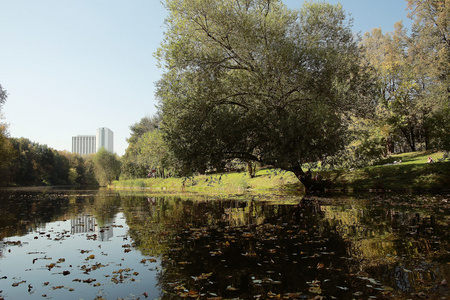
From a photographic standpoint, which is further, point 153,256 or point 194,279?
point 153,256

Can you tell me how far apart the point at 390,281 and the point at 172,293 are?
3828 mm

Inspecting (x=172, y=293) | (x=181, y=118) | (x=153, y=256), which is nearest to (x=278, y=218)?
(x=153, y=256)

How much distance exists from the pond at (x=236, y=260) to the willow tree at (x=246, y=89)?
30.7ft

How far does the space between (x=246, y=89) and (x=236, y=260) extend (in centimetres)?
1638

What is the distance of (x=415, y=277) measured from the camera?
5.22 meters

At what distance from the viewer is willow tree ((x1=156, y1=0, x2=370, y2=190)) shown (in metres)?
20.1

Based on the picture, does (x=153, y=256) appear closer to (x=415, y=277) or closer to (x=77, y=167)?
(x=415, y=277)

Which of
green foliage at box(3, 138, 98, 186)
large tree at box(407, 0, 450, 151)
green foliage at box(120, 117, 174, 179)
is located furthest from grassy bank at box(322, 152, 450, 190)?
green foliage at box(3, 138, 98, 186)

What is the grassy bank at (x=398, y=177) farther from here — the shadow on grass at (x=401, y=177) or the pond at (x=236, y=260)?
the pond at (x=236, y=260)

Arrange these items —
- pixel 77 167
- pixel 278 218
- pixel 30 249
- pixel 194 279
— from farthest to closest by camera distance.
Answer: pixel 77 167 → pixel 278 218 → pixel 30 249 → pixel 194 279

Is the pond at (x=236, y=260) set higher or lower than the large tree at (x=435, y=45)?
lower

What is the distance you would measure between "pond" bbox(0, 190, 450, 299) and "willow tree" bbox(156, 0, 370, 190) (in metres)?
9.34

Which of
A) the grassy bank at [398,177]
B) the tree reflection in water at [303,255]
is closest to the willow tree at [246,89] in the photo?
the grassy bank at [398,177]

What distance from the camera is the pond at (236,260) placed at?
4941mm
